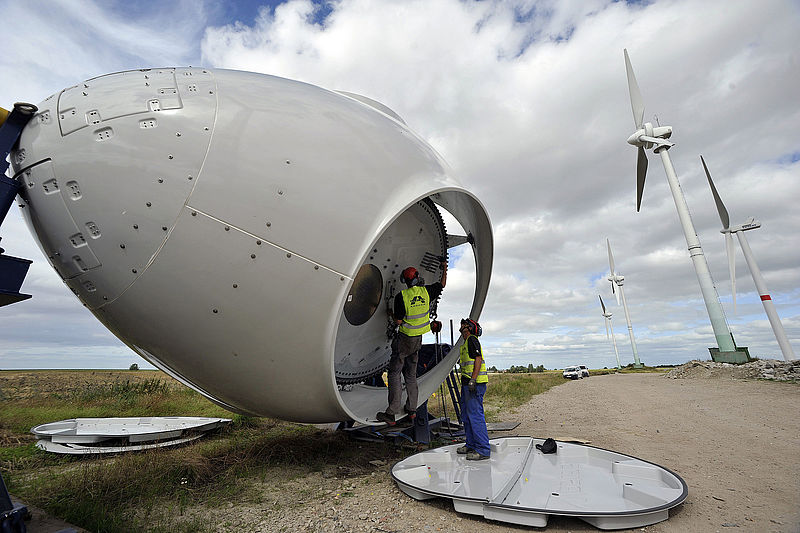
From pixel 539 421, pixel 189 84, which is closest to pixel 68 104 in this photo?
pixel 189 84

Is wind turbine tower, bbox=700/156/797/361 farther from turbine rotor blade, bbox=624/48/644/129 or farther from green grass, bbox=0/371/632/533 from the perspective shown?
green grass, bbox=0/371/632/533

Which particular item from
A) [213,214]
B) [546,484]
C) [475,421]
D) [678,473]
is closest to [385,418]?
[475,421]

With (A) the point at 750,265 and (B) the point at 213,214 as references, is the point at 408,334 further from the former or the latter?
(A) the point at 750,265

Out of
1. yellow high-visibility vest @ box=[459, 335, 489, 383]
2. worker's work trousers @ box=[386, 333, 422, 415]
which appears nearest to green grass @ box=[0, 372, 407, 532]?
worker's work trousers @ box=[386, 333, 422, 415]

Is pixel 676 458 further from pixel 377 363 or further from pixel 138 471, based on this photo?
pixel 138 471

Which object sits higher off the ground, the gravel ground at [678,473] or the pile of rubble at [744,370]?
the pile of rubble at [744,370]

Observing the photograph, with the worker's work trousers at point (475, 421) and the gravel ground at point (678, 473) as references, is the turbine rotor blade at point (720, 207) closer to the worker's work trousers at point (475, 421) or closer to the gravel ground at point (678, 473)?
the gravel ground at point (678, 473)

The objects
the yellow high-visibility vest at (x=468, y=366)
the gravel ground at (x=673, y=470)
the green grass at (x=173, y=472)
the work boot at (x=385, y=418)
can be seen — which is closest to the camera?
the gravel ground at (x=673, y=470)

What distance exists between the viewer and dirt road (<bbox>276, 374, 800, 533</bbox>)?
3875mm

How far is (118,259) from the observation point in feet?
12.0

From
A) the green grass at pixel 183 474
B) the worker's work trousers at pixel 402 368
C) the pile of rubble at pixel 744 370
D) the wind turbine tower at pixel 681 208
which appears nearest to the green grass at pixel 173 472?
the green grass at pixel 183 474

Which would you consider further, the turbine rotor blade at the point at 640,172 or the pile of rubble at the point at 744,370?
the turbine rotor blade at the point at 640,172

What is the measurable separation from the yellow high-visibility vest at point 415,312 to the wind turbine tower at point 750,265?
23471mm

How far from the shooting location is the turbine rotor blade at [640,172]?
2464 centimetres
